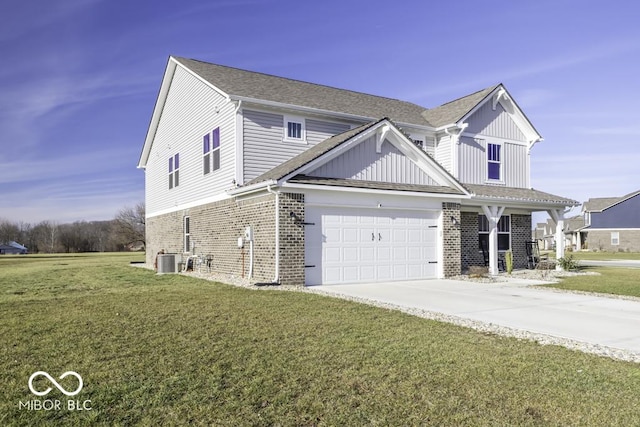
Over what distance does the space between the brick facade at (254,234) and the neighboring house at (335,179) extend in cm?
4

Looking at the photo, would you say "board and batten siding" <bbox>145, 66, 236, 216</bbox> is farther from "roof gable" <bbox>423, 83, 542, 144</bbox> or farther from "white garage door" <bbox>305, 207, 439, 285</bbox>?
"roof gable" <bbox>423, 83, 542, 144</bbox>

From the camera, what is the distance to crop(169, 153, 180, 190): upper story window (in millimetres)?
20625

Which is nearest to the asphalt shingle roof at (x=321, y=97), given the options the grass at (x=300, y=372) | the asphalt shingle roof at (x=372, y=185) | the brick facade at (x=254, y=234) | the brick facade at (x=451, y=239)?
the asphalt shingle roof at (x=372, y=185)

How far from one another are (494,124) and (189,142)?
1296 cm

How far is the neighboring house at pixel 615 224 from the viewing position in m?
50.5

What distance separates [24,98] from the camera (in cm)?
2405

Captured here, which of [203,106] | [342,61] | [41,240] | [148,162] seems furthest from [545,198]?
[41,240]

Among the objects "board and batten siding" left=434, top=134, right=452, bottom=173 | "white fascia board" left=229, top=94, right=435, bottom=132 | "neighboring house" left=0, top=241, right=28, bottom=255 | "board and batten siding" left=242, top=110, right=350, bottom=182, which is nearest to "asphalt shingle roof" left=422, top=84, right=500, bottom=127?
"board and batten siding" left=434, top=134, right=452, bottom=173

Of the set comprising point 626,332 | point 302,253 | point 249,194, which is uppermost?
point 249,194

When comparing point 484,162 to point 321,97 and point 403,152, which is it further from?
point 321,97

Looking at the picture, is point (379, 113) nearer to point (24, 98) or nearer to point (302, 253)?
point (302, 253)

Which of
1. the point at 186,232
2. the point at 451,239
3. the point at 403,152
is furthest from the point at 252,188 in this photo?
the point at 186,232

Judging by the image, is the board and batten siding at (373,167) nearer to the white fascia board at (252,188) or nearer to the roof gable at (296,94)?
the white fascia board at (252,188)

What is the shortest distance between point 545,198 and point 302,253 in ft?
37.4
